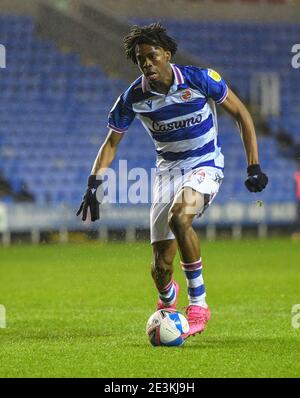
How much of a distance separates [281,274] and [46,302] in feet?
12.2

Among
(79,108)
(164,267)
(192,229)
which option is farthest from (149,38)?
(79,108)

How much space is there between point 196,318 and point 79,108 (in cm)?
1345

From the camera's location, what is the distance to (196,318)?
6836 mm

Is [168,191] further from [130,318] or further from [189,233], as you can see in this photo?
[130,318]

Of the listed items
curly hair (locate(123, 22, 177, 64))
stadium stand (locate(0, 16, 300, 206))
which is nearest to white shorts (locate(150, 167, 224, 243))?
curly hair (locate(123, 22, 177, 64))

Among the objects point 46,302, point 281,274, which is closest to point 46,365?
point 46,302

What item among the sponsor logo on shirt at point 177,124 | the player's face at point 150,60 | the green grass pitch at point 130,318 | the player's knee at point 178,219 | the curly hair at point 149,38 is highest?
the curly hair at point 149,38

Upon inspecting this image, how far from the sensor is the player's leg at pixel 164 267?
716 centimetres

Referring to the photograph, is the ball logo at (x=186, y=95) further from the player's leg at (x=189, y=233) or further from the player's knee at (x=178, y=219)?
the player's knee at (x=178, y=219)

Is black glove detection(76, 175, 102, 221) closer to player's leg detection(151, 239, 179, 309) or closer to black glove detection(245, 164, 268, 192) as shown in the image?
player's leg detection(151, 239, 179, 309)

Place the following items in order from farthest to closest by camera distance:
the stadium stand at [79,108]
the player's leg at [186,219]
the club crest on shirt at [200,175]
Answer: the stadium stand at [79,108] → the club crest on shirt at [200,175] → the player's leg at [186,219]

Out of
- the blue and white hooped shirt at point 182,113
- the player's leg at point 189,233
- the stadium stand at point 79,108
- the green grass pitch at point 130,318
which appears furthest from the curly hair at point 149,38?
the stadium stand at point 79,108

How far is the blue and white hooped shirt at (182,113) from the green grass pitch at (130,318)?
1.27 meters

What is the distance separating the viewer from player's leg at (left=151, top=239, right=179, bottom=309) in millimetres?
7160
